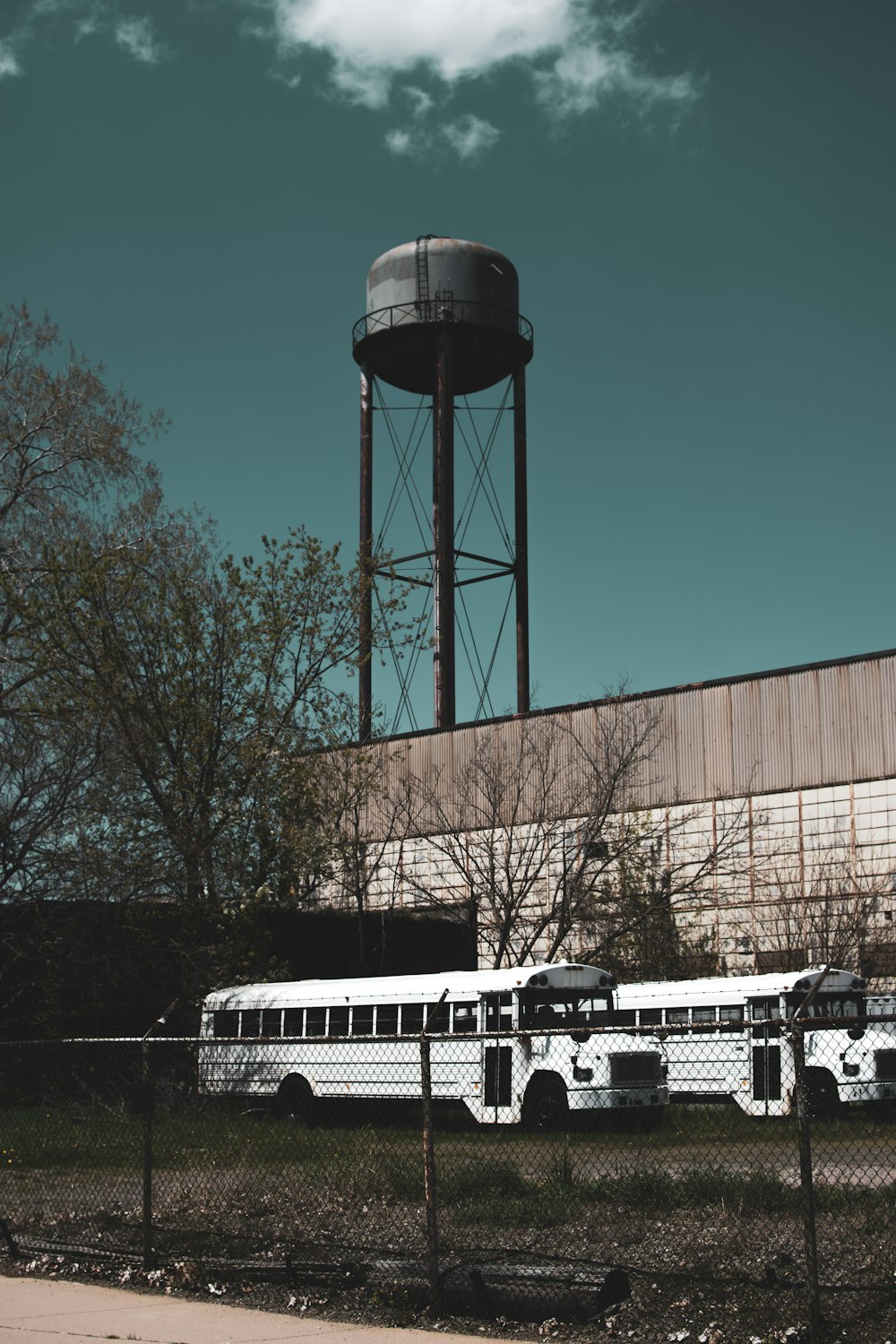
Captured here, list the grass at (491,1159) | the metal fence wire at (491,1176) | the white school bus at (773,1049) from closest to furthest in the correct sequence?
the metal fence wire at (491,1176), the grass at (491,1159), the white school bus at (773,1049)

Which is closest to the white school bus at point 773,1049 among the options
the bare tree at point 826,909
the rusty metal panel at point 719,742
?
the bare tree at point 826,909

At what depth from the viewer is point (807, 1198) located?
746 centimetres

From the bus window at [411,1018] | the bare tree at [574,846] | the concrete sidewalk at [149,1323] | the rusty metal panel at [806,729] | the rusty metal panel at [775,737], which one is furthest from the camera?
the bare tree at [574,846]

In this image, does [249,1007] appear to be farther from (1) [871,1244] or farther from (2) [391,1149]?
(1) [871,1244]

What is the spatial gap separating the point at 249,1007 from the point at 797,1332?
16.9 meters

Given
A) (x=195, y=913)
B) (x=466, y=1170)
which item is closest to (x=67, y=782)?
(x=195, y=913)

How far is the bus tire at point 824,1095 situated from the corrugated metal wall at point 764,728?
31.9ft

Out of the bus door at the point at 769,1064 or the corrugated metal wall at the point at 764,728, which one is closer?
the bus door at the point at 769,1064

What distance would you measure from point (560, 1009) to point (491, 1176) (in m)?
8.74

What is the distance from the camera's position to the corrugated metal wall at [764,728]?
29.1 meters

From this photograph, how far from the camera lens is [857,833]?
95.1ft

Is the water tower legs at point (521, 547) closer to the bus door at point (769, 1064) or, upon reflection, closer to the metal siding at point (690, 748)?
the metal siding at point (690, 748)

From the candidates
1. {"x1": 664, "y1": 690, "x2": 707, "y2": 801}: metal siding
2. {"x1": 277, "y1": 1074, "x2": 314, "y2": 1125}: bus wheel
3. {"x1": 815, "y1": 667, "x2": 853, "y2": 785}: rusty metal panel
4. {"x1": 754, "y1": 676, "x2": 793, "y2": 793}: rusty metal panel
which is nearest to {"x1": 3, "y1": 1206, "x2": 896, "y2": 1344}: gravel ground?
{"x1": 277, "y1": 1074, "x2": 314, "y2": 1125}: bus wheel

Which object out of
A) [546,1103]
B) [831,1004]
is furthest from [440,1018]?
[831,1004]
